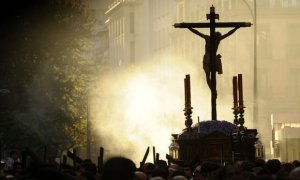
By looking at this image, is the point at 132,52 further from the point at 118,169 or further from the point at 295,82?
the point at 118,169

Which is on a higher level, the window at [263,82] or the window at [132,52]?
the window at [132,52]

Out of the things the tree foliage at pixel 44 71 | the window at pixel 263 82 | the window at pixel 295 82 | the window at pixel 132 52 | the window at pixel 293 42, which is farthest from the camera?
the window at pixel 132 52

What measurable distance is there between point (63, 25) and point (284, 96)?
184 feet

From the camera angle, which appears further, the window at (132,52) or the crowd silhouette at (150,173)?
the window at (132,52)

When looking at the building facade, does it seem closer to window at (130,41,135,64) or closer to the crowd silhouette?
window at (130,41,135,64)

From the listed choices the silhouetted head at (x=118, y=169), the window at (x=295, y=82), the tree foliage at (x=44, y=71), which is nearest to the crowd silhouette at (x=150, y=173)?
the silhouetted head at (x=118, y=169)

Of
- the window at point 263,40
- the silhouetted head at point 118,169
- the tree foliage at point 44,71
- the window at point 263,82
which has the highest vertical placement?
the window at point 263,40

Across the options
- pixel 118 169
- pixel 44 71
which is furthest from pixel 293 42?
pixel 118 169

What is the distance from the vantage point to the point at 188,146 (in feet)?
90.8

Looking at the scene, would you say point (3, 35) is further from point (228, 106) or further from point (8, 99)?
point (228, 106)

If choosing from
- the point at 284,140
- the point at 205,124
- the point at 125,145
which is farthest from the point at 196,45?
the point at 205,124

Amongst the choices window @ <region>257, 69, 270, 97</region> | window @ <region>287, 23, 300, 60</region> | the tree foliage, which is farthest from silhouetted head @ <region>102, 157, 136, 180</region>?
window @ <region>287, 23, 300, 60</region>

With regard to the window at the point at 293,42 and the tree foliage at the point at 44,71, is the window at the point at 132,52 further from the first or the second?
the tree foliage at the point at 44,71

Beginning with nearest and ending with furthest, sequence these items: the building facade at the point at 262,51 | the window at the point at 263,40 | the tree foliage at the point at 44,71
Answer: the tree foliage at the point at 44,71 → the building facade at the point at 262,51 → the window at the point at 263,40
